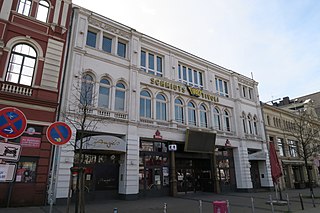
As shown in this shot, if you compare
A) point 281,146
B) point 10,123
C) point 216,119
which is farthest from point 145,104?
point 281,146

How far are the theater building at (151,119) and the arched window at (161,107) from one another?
0.10 meters

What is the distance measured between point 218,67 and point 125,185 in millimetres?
17730

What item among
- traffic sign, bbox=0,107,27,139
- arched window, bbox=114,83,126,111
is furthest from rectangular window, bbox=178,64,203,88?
traffic sign, bbox=0,107,27,139

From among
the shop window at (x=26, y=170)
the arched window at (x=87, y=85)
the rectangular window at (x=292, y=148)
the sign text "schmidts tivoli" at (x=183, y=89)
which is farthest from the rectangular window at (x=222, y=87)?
the shop window at (x=26, y=170)

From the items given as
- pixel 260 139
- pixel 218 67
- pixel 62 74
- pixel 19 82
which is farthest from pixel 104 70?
pixel 260 139

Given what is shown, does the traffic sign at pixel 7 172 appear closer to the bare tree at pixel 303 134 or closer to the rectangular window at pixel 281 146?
the bare tree at pixel 303 134

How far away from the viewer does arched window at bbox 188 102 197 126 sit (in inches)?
877

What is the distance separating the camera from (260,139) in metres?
27.6

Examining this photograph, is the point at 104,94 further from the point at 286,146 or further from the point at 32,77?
the point at 286,146

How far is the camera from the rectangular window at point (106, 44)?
18.8m

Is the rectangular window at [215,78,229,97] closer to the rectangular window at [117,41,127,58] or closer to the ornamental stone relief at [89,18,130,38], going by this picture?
the rectangular window at [117,41,127,58]

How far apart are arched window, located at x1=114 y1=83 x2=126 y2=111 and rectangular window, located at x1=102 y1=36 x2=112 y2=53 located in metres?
3.28

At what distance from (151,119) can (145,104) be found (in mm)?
1476

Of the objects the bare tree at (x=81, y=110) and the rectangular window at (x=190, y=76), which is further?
the rectangular window at (x=190, y=76)
